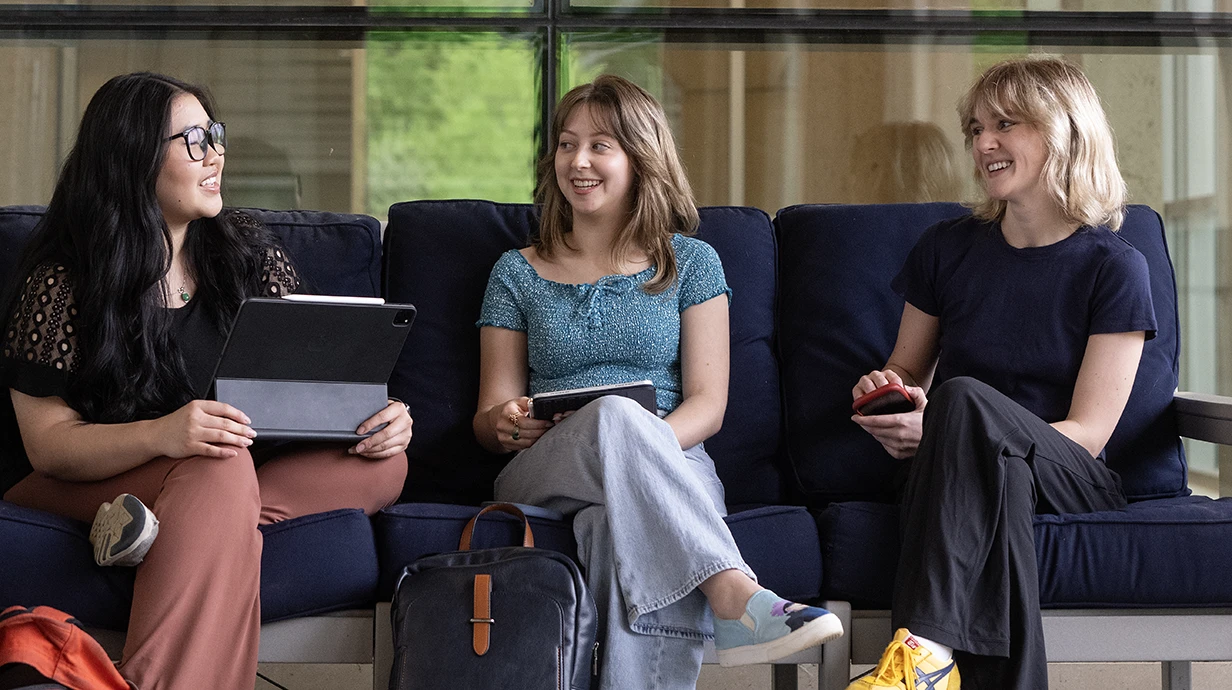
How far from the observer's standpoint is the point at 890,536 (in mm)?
1763

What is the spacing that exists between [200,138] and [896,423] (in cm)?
123

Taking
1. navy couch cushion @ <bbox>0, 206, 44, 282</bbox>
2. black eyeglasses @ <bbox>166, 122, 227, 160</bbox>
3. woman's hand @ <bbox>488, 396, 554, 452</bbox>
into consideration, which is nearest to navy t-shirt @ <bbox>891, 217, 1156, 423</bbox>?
woman's hand @ <bbox>488, 396, 554, 452</bbox>

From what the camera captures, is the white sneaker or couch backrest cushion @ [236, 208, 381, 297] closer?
the white sneaker

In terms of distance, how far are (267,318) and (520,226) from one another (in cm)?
80

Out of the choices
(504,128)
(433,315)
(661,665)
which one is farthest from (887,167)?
(661,665)

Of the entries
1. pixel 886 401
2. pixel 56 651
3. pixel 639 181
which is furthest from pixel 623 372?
pixel 56 651

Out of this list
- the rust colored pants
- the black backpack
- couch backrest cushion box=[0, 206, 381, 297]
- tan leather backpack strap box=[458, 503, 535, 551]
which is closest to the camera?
the rust colored pants

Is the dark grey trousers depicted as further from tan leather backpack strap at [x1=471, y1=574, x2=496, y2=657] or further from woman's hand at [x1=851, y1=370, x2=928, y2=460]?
tan leather backpack strap at [x1=471, y1=574, x2=496, y2=657]

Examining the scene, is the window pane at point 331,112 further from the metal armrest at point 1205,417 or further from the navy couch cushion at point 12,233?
the metal armrest at point 1205,417

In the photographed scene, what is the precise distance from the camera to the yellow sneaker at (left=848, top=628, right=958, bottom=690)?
1.57m

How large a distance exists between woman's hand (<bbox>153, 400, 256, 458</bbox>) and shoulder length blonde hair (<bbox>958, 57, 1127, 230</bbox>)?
53.7 inches

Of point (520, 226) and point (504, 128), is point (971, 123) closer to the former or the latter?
point (520, 226)

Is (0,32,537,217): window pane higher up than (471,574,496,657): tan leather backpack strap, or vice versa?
(0,32,537,217): window pane

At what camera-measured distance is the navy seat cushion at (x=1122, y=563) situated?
1.71 metres
